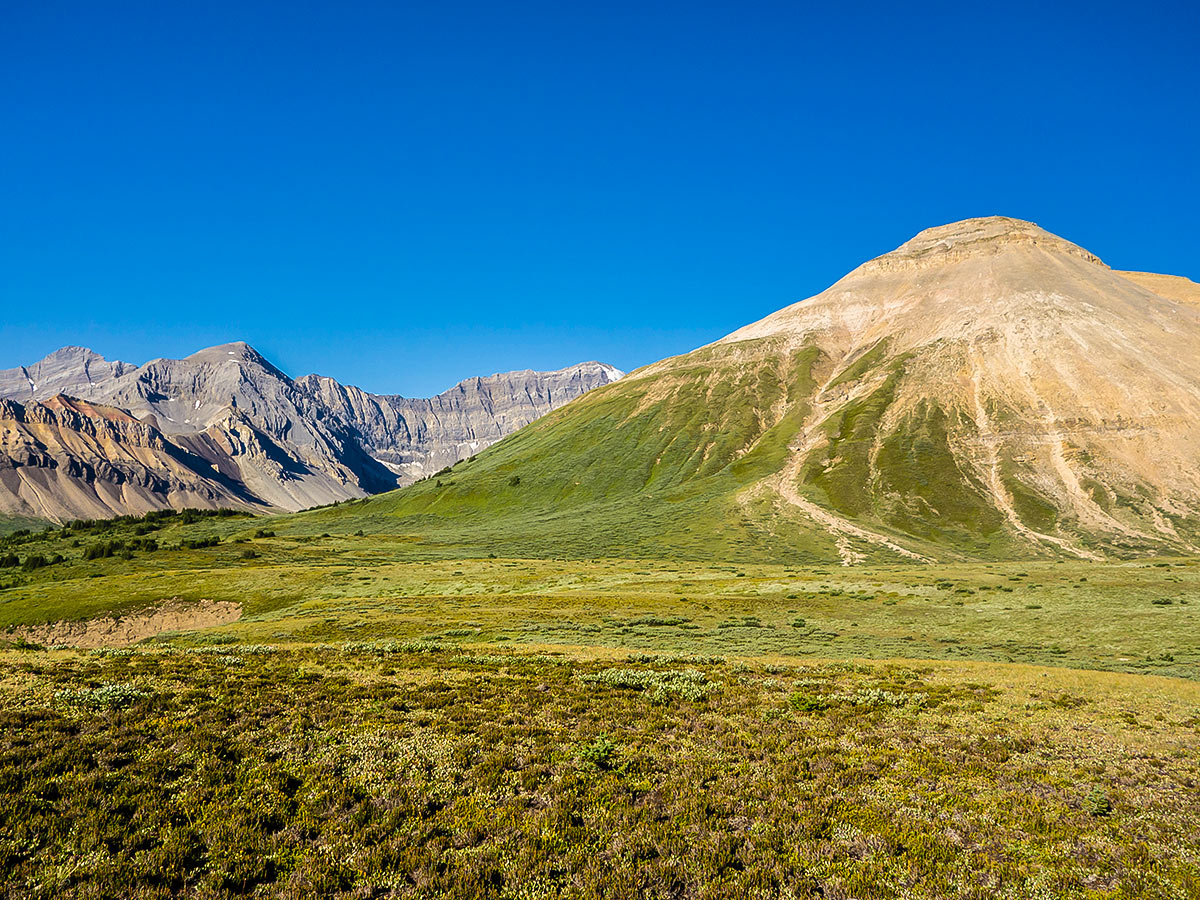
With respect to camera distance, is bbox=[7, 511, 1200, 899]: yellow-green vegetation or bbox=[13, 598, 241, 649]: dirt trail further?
bbox=[13, 598, 241, 649]: dirt trail

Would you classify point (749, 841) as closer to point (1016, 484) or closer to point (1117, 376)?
point (1016, 484)

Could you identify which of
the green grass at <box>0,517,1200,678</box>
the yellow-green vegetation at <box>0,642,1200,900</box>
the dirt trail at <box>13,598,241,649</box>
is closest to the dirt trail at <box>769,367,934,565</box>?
the green grass at <box>0,517,1200,678</box>

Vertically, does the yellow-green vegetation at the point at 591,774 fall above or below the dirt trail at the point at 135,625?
above

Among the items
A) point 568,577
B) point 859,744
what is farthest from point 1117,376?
point 859,744

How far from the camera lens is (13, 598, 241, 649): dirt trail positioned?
57.6m

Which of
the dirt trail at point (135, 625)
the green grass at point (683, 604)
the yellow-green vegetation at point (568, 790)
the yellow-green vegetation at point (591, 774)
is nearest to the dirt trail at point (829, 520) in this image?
the green grass at point (683, 604)

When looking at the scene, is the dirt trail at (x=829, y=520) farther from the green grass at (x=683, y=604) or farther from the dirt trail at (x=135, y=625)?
the dirt trail at (x=135, y=625)

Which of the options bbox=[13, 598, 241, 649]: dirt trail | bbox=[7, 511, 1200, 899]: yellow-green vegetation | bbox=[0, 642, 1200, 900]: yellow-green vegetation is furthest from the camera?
bbox=[13, 598, 241, 649]: dirt trail

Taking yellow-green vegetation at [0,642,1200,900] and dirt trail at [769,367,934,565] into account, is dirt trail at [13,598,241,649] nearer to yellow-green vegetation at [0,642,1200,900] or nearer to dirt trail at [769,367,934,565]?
yellow-green vegetation at [0,642,1200,900]

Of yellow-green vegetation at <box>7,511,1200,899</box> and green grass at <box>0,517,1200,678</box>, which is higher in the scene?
yellow-green vegetation at <box>7,511,1200,899</box>

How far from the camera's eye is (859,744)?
1895 cm

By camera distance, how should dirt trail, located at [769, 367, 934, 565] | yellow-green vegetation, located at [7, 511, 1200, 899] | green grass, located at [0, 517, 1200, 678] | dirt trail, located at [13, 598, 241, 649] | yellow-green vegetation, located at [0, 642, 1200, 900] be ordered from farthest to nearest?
1. dirt trail, located at [769, 367, 934, 565]
2. dirt trail, located at [13, 598, 241, 649]
3. green grass, located at [0, 517, 1200, 678]
4. yellow-green vegetation, located at [7, 511, 1200, 899]
5. yellow-green vegetation, located at [0, 642, 1200, 900]

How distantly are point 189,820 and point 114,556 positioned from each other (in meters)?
130

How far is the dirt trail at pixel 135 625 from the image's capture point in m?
57.6
